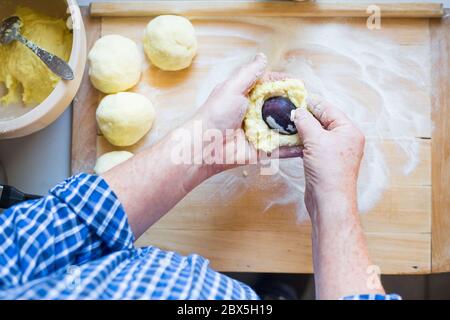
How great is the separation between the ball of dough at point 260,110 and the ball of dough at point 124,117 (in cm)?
22

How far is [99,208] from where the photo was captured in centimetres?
73

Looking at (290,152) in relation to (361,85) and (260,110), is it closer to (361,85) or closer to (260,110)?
(260,110)

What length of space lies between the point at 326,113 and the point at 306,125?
6cm

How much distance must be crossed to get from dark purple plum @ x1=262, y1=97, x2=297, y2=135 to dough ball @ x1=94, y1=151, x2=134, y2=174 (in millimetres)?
318

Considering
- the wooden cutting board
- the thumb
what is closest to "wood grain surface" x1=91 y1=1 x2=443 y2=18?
the wooden cutting board

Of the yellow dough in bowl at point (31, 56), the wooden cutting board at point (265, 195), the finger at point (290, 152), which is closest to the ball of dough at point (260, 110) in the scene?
the finger at point (290, 152)

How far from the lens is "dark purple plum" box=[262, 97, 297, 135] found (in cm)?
88

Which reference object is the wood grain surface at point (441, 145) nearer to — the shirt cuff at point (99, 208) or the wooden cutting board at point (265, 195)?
the wooden cutting board at point (265, 195)

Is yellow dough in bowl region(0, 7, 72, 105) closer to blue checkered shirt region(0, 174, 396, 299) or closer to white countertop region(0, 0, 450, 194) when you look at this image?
white countertop region(0, 0, 450, 194)

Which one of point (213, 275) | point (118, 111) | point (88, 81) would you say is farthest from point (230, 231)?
point (88, 81)

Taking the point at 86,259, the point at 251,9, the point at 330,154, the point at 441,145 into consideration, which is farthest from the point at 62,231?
the point at 441,145

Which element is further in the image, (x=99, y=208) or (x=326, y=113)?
(x=326, y=113)

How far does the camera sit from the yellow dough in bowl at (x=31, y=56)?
934 mm
